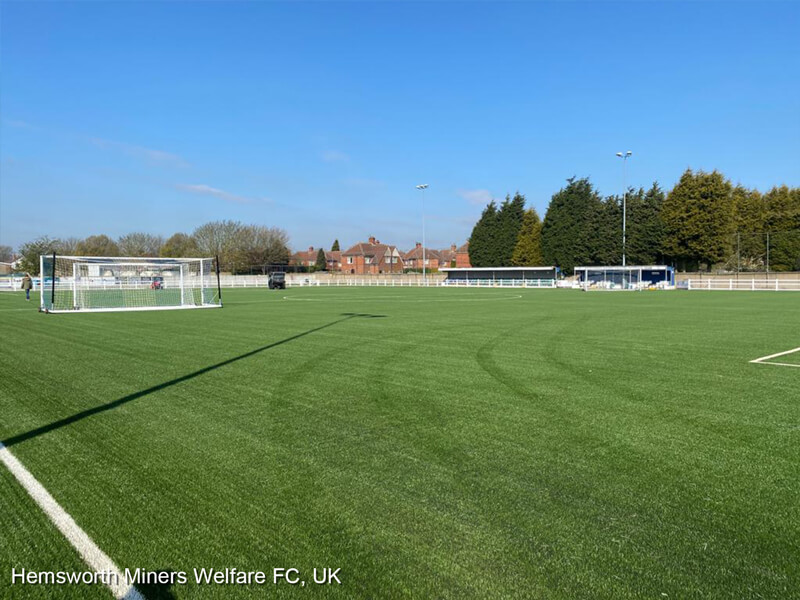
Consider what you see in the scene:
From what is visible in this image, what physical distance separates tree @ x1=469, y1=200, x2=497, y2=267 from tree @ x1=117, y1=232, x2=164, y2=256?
59.9 m

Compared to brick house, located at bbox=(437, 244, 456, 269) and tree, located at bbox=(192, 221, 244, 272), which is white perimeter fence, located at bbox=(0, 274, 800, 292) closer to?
tree, located at bbox=(192, 221, 244, 272)

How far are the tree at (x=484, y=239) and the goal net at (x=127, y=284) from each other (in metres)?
52.9

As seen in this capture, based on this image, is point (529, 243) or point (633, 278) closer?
point (633, 278)

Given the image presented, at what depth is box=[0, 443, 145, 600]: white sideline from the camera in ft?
9.33

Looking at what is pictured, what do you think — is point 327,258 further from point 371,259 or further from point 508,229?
point 508,229

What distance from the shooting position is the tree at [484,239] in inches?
3233

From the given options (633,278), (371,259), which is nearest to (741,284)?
(633,278)

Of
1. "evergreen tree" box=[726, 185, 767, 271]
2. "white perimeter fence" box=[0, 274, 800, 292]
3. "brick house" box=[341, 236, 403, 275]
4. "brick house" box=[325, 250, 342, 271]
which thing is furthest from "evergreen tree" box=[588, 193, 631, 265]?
"brick house" box=[325, 250, 342, 271]

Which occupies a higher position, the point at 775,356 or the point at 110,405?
the point at 110,405

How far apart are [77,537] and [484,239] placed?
81.5 metres

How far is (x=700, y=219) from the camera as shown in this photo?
61.3 metres

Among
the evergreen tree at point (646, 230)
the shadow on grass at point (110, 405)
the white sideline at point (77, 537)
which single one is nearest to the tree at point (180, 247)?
the evergreen tree at point (646, 230)

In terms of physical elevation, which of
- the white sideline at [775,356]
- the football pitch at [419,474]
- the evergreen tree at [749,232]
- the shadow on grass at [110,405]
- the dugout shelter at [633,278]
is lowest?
the white sideline at [775,356]

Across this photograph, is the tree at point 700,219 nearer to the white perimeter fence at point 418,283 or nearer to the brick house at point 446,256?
the white perimeter fence at point 418,283
